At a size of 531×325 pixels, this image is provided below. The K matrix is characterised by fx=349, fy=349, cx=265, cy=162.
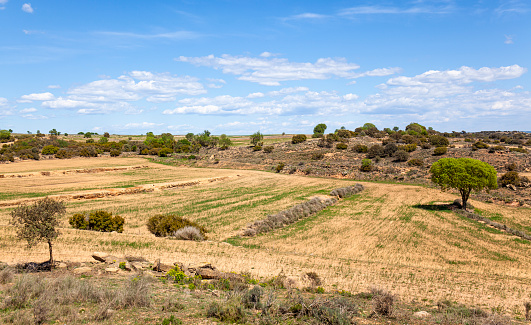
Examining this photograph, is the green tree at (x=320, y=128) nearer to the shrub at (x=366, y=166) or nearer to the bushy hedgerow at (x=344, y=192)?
the shrub at (x=366, y=166)

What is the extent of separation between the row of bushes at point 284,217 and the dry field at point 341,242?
94 centimetres

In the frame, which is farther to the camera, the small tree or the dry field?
the dry field

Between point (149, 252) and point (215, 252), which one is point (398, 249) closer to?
point (215, 252)

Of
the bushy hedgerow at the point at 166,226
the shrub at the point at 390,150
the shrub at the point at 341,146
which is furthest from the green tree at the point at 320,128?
the bushy hedgerow at the point at 166,226

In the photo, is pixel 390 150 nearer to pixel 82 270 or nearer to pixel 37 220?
pixel 82 270

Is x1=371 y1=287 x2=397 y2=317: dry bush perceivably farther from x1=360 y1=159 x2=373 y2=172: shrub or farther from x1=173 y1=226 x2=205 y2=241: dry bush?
x1=360 y1=159 x2=373 y2=172: shrub

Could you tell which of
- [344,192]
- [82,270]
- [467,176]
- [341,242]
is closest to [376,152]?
[344,192]

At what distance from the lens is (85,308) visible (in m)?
10.5

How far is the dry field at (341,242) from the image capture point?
57.1 ft

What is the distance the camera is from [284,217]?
33.6 meters

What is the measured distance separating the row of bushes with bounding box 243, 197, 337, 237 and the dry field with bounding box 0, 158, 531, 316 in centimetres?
94

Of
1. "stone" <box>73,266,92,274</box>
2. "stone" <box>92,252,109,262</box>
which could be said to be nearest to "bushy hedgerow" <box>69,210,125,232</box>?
"stone" <box>92,252,109,262</box>

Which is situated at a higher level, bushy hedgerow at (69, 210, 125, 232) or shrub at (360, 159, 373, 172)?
shrub at (360, 159, 373, 172)

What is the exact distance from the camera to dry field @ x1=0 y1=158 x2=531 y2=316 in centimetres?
1739
